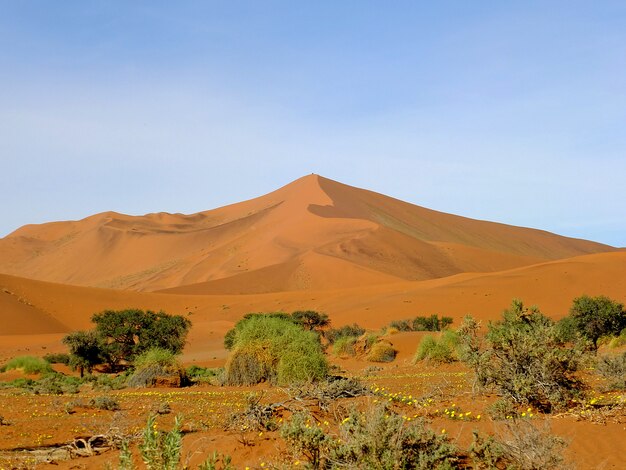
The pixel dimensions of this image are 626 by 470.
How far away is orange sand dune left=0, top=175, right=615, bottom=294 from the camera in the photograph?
7275cm

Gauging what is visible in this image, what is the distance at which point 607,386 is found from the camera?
13539mm

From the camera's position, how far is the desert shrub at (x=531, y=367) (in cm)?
1091

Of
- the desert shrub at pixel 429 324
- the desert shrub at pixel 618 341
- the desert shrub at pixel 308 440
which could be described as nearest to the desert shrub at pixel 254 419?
the desert shrub at pixel 308 440

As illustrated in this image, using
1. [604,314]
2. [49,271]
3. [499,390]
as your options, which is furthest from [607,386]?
[49,271]

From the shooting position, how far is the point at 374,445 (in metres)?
5.87

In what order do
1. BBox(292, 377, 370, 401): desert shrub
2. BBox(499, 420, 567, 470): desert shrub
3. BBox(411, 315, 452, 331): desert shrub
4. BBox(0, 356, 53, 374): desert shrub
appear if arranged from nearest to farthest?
BBox(499, 420, 567, 470): desert shrub → BBox(292, 377, 370, 401): desert shrub → BBox(0, 356, 53, 374): desert shrub → BBox(411, 315, 452, 331): desert shrub

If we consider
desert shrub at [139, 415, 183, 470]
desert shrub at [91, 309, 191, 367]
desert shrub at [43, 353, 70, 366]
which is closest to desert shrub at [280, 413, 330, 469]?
desert shrub at [139, 415, 183, 470]

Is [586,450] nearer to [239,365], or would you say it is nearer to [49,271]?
[239,365]

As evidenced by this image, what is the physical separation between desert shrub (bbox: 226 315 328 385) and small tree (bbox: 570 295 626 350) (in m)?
15.3

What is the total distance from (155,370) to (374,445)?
656 inches

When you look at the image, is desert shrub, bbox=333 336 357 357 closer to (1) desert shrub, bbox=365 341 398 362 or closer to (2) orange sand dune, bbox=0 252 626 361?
(1) desert shrub, bbox=365 341 398 362

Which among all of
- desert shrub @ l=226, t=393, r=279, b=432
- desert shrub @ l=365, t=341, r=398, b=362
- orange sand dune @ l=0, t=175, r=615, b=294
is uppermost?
orange sand dune @ l=0, t=175, r=615, b=294

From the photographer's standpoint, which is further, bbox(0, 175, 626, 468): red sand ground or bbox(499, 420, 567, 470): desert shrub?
bbox(0, 175, 626, 468): red sand ground

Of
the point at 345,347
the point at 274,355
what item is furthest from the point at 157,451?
the point at 345,347
